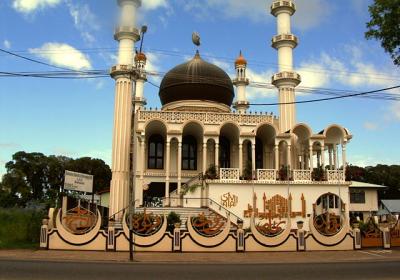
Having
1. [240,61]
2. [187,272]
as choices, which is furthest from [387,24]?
[240,61]

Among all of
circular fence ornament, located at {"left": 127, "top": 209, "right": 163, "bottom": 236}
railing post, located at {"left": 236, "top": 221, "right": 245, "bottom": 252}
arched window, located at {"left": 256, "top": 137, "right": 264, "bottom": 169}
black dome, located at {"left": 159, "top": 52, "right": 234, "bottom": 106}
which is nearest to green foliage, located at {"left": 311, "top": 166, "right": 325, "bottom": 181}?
arched window, located at {"left": 256, "top": 137, "right": 264, "bottom": 169}

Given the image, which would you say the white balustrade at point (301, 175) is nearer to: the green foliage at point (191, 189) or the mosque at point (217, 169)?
the mosque at point (217, 169)

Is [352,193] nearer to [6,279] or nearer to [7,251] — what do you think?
[7,251]

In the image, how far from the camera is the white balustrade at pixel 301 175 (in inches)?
1196

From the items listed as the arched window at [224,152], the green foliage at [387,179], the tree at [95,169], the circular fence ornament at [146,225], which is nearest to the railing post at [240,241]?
the circular fence ornament at [146,225]

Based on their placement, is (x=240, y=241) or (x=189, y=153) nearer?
(x=240, y=241)

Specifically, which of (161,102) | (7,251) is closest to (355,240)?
(7,251)

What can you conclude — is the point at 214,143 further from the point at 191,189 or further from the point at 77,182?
the point at 77,182

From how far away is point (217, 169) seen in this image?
98.2 feet

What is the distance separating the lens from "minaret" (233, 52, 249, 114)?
45.0 m

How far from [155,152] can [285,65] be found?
40.6 ft

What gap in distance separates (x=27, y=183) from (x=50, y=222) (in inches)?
1900

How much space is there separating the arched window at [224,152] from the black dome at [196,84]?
11.3 ft

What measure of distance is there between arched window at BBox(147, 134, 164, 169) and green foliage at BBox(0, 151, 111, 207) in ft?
106
